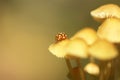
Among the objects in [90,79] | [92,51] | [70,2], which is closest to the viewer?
[92,51]

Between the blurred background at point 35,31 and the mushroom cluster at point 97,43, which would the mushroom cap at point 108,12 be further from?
the blurred background at point 35,31

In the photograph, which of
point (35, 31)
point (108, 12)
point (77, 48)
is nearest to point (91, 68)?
point (77, 48)

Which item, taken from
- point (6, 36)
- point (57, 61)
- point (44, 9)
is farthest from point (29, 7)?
point (57, 61)

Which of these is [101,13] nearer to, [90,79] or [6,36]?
[90,79]

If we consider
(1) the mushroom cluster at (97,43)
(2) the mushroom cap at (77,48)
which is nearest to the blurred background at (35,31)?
(1) the mushroom cluster at (97,43)

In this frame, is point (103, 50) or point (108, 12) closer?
point (103, 50)

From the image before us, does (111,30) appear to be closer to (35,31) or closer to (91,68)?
(91,68)
